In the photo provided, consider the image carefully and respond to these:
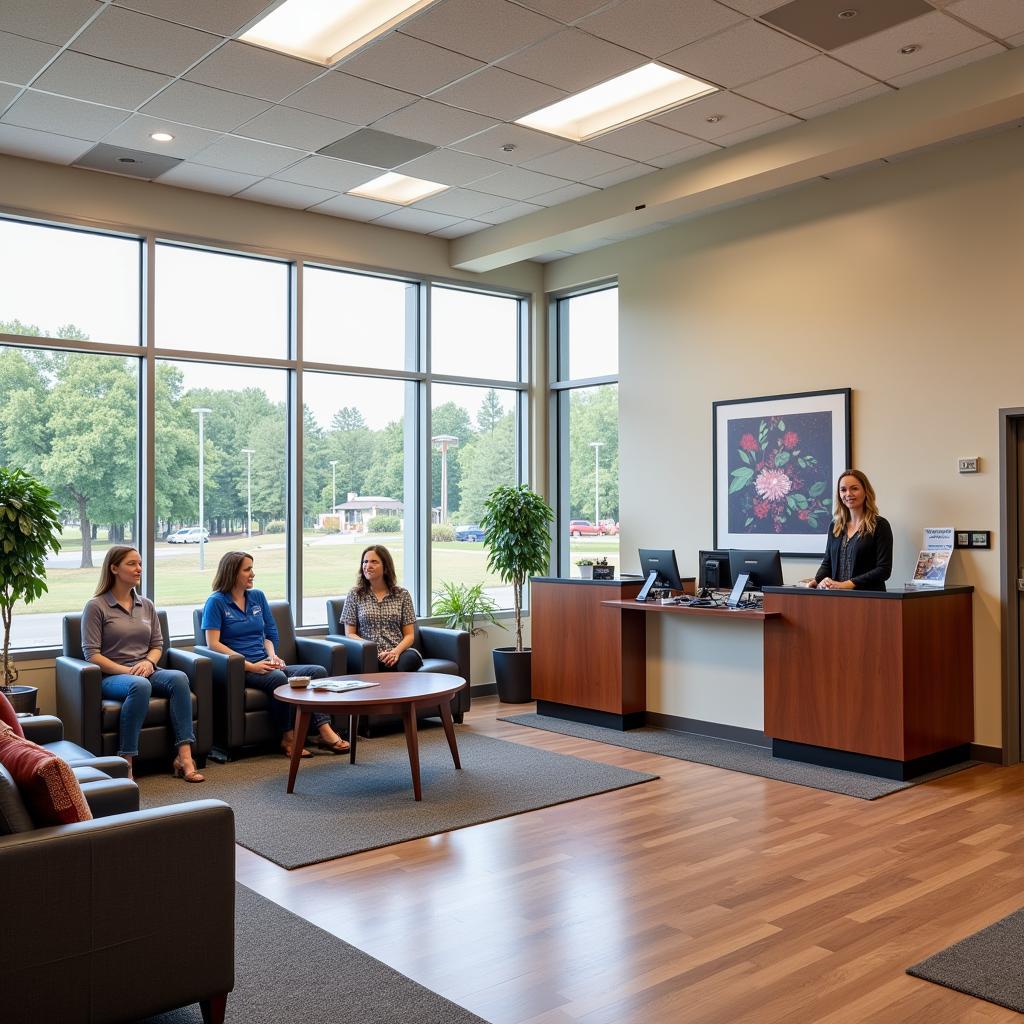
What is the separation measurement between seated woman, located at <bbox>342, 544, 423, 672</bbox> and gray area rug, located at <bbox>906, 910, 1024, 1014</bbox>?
3.72 m

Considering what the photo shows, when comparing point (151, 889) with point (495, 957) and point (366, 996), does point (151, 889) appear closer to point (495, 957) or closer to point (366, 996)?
point (366, 996)

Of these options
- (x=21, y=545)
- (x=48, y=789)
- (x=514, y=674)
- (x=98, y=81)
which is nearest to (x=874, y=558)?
(x=514, y=674)

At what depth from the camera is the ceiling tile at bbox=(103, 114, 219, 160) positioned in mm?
5215

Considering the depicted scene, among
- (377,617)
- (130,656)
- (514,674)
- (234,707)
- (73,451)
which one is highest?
(73,451)

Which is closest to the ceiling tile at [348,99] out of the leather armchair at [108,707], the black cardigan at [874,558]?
the leather armchair at [108,707]

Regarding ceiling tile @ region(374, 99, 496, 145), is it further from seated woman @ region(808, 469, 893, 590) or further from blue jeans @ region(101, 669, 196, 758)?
blue jeans @ region(101, 669, 196, 758)

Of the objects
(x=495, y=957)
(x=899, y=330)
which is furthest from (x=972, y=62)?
(x=495, y=957)

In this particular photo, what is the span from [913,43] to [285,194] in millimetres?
3829

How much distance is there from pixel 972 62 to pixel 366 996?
178 inches

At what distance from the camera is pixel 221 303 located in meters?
6.51

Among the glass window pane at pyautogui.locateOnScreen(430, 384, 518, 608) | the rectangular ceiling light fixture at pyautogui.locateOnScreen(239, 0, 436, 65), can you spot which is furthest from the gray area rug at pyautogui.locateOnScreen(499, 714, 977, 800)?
the rectangular ceiling light fixture at pyautogui.locateOnScreen(239, 0, 436, 65)

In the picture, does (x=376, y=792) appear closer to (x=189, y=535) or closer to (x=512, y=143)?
(x=189, y=535)

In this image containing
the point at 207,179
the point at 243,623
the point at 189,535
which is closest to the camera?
Answer: the point at 243,623

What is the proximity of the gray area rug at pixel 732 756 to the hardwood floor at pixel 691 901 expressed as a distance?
6.6 inches
